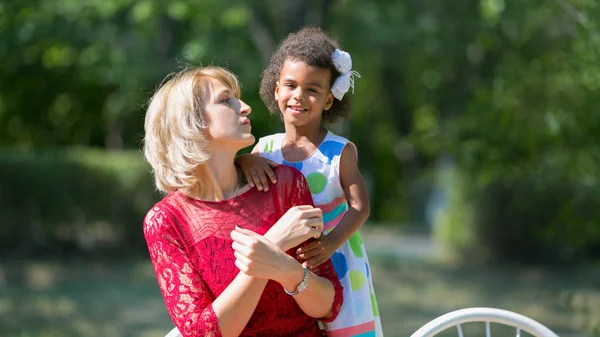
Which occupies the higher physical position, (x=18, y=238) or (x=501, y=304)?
(x=18, y=238)

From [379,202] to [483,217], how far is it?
15693mm

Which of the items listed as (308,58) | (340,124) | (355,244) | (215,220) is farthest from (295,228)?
(340,124)

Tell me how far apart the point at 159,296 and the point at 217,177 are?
8761 millimetres

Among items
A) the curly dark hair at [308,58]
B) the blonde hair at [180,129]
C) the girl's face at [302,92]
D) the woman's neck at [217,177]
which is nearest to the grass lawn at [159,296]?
the curly dark hair at [308,58]

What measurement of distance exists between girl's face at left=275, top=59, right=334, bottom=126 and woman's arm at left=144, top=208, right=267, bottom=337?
605mm

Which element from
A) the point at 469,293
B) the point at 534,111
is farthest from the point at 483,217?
the point at 534,111

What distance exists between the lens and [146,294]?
434 inches

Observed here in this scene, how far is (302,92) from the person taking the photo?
9.24 feet

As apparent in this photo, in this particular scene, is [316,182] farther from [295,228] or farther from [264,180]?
[295,228]

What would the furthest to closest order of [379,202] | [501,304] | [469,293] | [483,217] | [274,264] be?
1. [379,202]
2. [483,217]
3. [469,293]
4. [501,304]
5. [274,264]

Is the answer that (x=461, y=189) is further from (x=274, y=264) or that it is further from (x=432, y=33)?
(x=274, y=264)

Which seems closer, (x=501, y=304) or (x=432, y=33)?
(x=501, y=304)

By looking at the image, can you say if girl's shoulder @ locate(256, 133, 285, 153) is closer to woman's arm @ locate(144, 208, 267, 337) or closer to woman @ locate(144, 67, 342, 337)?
woman @ locate(144, 67, 342, 337)

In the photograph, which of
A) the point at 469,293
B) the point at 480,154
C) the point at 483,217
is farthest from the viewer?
the point at 483,217
